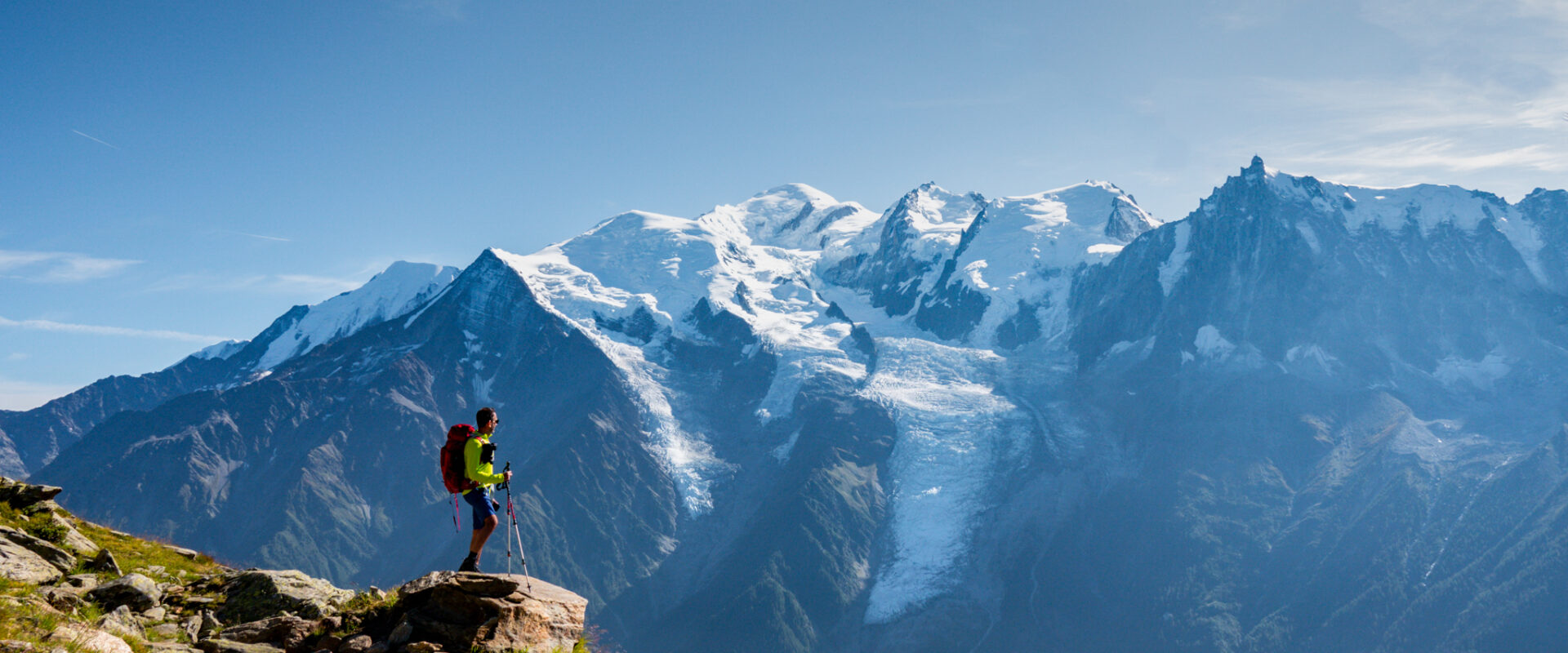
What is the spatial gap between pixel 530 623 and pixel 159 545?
2588cm

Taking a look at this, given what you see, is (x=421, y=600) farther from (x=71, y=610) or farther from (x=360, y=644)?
(x=71, y=610)

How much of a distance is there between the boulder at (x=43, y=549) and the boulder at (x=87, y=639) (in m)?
10.1

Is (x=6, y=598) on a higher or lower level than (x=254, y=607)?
higher

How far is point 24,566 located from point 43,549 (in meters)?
3.35

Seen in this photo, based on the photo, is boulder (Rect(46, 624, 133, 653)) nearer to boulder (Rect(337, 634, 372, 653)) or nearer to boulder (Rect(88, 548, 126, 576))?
boulder (Rect(337, 634, 372, 653))

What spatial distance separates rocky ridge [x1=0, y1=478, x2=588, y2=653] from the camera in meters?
19.6

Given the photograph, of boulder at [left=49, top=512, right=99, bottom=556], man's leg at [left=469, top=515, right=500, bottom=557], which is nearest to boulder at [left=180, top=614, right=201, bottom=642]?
man's leg at [left=469, top=515, right=500, bottom=557]

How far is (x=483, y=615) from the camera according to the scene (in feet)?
70.1

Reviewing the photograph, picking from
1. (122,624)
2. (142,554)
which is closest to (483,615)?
(122,624)

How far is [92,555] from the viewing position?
29.0 meters

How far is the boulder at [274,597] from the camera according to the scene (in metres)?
25.2

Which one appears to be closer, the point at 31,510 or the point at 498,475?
the point at 498,475

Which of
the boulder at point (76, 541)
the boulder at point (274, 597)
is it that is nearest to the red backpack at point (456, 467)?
the boulder at point (274, 597)

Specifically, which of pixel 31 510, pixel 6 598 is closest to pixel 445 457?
pixel 6 598
